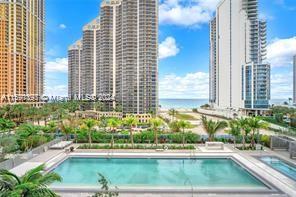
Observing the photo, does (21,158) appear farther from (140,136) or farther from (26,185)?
(26,185)

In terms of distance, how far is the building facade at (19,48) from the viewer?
83562 mm

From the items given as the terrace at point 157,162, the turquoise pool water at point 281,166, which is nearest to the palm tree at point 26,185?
the terrace at point 157,162

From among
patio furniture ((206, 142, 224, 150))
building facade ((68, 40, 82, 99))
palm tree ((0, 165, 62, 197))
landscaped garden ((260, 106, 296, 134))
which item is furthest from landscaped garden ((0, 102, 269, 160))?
building facade ((68, 40, 82, 99))

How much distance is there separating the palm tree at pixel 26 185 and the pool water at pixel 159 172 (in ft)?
27.6

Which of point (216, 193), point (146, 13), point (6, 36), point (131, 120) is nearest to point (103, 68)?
point (146, 13)

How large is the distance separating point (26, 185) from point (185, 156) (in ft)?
59.3

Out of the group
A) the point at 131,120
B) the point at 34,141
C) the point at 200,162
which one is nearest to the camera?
the point at 200,162

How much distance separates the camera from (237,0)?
3440 inches

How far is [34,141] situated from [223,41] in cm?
7496

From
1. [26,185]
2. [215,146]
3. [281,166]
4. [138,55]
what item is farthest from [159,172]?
[138,55]

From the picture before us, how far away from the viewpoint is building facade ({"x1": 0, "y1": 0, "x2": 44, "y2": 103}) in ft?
274

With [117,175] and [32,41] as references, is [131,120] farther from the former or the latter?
[32,41]

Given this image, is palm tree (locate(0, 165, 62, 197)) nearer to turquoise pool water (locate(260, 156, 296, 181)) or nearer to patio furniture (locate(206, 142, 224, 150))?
turquoise pool water (locate(260, 156, 296, 181))

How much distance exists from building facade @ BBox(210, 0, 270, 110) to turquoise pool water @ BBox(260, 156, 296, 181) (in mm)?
56638
